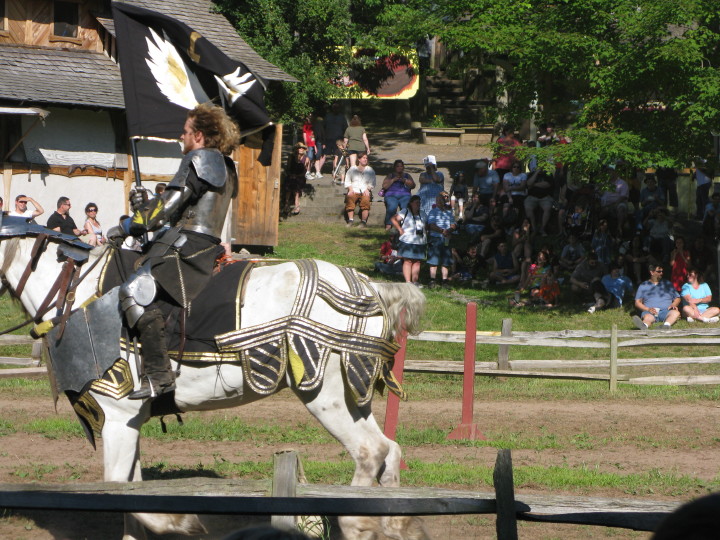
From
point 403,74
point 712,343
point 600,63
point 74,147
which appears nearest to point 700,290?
point 712,343

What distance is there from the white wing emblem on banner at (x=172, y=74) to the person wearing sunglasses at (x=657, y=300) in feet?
35.1

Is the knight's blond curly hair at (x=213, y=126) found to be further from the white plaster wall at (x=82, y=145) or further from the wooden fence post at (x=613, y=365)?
the white plaster wall at (x=82, y=145)

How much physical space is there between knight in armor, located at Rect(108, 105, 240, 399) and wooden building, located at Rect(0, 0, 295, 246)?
1317cm

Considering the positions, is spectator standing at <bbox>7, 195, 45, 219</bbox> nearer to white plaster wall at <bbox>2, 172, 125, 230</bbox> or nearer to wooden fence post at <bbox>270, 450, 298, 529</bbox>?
white plaster wall at <bbox>2, 172, 125, 230</bbox>

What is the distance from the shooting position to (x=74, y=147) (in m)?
20.9

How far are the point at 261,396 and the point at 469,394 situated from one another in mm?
4435

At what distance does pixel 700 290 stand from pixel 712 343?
9.34 feet

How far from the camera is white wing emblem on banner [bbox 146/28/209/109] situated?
8117mm

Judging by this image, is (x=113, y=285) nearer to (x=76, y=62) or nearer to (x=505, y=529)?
(x=505, y=529)

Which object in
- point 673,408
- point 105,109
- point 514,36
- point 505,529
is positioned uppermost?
point 514,36

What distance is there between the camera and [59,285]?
691cm

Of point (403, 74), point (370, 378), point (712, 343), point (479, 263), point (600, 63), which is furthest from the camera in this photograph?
point (403, 74)

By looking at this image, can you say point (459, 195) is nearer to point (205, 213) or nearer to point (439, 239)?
point (439, 239)

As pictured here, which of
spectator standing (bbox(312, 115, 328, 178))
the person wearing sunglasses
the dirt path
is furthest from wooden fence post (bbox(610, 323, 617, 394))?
spectator standing (bbox(312, 115, 328, 178))
